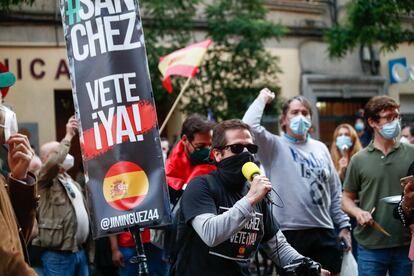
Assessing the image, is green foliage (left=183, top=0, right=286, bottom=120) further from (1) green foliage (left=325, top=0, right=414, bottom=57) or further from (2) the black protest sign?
(2) the black protest sign

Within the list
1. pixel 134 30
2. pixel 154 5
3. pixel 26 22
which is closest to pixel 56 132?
pixel 26 22

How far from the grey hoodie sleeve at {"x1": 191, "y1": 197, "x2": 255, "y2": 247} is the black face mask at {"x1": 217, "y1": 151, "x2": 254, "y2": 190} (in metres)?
0.29

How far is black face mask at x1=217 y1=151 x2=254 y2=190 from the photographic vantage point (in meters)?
4.07

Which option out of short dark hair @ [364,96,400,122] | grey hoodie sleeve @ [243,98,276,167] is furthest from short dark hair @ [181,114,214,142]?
short dark hair @ [364,96,400,122]

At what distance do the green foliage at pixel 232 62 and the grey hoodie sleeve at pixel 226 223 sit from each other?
8402 mm

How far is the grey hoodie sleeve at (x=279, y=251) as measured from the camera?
169 inches

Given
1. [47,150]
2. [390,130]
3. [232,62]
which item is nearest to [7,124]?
[390,130]

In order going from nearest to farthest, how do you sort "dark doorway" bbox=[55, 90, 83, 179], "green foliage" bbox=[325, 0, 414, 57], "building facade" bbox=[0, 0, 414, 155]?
"green foliage" bbox=[325, 0, 414, 57] < "building facade" bbox=[0, 0, 414, 155] < "dark doorway" bbox=[55, 90, 83, 179]

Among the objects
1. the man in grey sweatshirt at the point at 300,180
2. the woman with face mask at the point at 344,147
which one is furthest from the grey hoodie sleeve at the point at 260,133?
the woman with face mask at the point at 344,147

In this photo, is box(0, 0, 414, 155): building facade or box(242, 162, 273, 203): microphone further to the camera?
box(0, 0, 414, 155): building facade

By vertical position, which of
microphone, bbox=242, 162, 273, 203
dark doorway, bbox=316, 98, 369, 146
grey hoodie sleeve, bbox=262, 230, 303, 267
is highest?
dark doorway, bbox=316, 98, 369, 146

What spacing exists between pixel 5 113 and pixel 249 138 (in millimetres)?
1404

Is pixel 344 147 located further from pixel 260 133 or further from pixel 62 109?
pixel 62 109

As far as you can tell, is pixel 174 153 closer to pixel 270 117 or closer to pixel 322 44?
pixel 270 117
